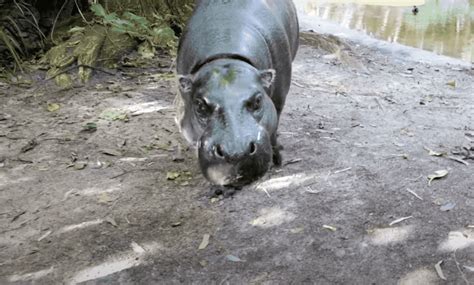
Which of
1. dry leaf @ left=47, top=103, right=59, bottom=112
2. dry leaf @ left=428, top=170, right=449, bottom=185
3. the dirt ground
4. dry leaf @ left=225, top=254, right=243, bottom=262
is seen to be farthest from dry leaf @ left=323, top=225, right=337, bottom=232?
dry leaf @ left=47, top=103, right=59, bottom=112

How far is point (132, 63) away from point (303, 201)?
365 cm

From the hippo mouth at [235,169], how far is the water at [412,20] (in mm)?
5966

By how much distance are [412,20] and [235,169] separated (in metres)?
8.58

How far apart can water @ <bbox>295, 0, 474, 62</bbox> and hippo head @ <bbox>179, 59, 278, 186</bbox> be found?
5597mm

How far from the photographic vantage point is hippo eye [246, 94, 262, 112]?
9.25 ft

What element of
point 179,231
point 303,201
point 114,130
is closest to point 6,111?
point 114,130

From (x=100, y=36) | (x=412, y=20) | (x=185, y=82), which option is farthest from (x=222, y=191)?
(x=412, y=20)

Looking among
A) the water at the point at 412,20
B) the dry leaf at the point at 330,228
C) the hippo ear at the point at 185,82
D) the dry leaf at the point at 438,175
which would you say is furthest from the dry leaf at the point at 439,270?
the water at the point at 412,20

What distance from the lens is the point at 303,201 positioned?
3605mm

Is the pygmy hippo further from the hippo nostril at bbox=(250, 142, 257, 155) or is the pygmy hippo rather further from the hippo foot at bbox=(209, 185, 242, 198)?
the hippo foot at bbox=(209, 185, 242, 198)

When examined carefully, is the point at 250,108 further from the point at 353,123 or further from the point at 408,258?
the point at 353,123

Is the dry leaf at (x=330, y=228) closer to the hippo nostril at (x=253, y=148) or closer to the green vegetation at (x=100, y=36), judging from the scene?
the hippo nostril at (x=253, y=148)

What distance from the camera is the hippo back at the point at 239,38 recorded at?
3.29 m

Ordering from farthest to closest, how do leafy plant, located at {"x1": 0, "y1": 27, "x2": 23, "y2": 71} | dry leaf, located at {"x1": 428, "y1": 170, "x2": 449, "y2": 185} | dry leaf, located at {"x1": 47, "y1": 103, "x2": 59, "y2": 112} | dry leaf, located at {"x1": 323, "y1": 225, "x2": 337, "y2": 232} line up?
leafy plant, located at {"x1": 0, "y1": 27, "x2": 23, "y2": 71} → dry leaf, located at {"x1": 47, "y1": 103, "x2": 59, "y2": 112} → dry leaf, located at {"x1": 428, "y1": 170, "x2": 449, "y2": 185} → dry leaf, located at {"x1": 323, "y1": 225, "x2": 337, "y2": 232}
